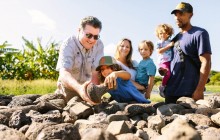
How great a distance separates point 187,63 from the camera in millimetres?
5652

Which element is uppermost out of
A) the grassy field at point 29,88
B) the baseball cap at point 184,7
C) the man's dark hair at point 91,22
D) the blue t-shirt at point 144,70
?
the baseball cap at point 184,7

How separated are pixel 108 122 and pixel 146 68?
121 inches

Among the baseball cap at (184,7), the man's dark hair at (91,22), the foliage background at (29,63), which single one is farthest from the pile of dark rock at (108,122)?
the foliage background at (29,63)

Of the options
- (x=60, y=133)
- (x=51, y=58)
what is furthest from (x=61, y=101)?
(x=51, y=58)

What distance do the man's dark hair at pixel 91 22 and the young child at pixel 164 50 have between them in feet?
4.73

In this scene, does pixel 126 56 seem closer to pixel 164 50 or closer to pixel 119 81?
pixel 164 50

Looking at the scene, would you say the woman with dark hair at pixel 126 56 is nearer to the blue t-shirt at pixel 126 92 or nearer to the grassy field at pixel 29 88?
the blue t-shirt at pixel 126 92

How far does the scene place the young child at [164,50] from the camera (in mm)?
5941

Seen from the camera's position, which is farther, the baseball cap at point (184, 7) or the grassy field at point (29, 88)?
the grassy field at point (29, 88)

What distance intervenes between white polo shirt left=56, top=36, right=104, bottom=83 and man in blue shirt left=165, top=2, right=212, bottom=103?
1.27 metres

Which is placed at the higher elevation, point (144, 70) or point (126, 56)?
point (126, 56)

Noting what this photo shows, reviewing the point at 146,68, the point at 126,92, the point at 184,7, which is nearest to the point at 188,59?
the point at 184,7

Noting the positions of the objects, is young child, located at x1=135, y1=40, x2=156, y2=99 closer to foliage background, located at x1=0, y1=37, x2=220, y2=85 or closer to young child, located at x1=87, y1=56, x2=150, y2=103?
young child, located at x1=87, y1=56, x2=150, y2=103

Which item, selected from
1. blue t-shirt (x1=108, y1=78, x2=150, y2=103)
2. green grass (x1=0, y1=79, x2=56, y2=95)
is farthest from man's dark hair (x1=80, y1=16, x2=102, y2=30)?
green grass (x1=0, y1=79, x2=56, y2=95)
